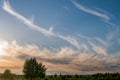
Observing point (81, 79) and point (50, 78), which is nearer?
point (81, 79)

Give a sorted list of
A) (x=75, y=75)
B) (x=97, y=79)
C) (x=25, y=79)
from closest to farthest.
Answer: (x=97, y=79) < (x=25, y=79) < (x=75, y=75)

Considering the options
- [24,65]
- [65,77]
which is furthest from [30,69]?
[65,77]

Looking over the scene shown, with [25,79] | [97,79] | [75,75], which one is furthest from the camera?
[75,75]

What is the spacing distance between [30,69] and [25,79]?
3.75m

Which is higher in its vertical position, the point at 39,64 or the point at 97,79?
the point at 39,64

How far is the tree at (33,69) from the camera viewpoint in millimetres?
112875

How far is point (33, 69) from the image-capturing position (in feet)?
374

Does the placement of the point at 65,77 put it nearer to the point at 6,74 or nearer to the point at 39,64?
the point at 39,64

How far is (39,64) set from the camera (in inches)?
4589

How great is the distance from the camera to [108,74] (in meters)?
112

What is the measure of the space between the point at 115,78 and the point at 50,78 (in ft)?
70.4

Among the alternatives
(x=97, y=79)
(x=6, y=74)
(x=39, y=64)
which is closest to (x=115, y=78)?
(x=97, y=79)

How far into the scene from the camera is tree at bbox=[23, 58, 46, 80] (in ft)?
370

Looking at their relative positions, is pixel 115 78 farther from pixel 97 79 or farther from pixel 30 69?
pixel 30 69
